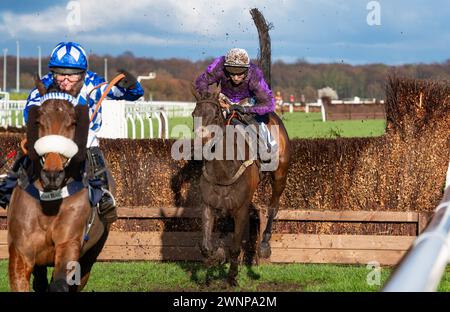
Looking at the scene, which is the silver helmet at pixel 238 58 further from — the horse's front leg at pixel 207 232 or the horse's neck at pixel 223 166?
the horse's front leg at pixel 207 232

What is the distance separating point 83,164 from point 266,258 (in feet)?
14.2

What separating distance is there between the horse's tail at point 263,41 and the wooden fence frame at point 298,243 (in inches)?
103

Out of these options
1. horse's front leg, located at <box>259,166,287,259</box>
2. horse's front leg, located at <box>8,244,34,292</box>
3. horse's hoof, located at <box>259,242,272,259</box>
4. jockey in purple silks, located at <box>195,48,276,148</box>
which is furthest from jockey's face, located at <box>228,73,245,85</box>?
horse's front leg, located at <box>8,244,34,292</box>

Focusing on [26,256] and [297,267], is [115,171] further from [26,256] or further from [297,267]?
[26,256]

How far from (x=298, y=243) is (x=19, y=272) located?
4827mm

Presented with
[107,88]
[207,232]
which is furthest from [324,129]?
[107,88]

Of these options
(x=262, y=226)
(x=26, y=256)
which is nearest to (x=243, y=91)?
(x=262, y=226)

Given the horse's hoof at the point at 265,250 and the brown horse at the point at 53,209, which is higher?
the brown horse at the point at 53,209

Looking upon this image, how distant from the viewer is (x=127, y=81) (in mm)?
6133

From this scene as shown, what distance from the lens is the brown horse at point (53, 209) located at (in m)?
4.76

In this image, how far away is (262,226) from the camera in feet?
30.6

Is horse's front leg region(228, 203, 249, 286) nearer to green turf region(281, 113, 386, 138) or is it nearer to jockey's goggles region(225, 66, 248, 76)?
jockey's goggles region(225, 66, 248, 76)

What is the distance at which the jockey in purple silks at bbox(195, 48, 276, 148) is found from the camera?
805 cm

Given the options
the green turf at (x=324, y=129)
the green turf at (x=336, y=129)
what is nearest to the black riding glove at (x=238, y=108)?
the green turf at (x=324, y=129)
